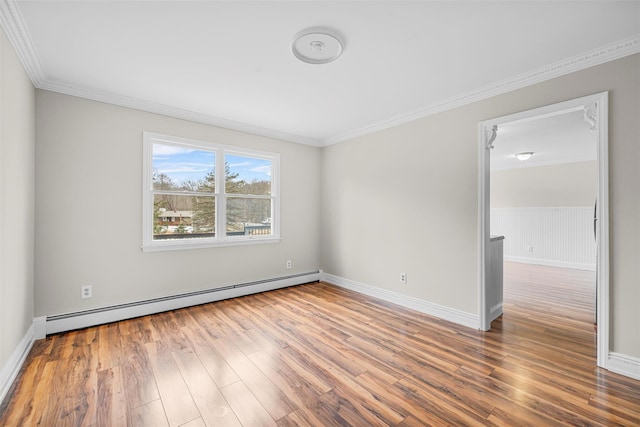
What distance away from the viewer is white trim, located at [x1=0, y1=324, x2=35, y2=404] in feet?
6.02

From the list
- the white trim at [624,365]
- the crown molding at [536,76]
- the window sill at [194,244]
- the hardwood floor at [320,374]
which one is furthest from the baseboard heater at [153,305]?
the white trim at [624,365]

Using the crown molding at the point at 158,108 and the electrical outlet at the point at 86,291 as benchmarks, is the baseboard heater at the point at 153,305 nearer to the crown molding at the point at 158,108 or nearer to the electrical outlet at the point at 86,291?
the electrical outlet at the point at 86,291

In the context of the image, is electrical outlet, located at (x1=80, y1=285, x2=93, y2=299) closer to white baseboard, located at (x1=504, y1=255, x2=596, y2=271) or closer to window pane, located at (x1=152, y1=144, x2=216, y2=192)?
window pane, located at (x1=152, y1=144, x2=216, y2=192)

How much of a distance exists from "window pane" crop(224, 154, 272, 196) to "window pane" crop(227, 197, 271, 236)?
0.16 metres

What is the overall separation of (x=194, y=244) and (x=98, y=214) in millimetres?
1074

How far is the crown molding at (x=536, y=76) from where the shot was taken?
2094mm

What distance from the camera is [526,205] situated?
7.05m

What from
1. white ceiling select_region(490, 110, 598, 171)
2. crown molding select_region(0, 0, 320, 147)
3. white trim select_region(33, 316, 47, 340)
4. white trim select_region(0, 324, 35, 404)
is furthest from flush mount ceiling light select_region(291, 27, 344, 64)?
white trim select_region(33, 316, 47, 340)

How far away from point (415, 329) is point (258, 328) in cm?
169

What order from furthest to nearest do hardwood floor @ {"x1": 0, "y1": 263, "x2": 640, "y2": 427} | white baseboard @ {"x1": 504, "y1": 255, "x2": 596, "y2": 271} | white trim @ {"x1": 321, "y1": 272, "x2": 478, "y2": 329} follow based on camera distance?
white baseboard @ {"x1": 504, "y1": 255, "x2": 596, "y2": 271}
white trim @ {"x1": 321, "y1": 272, "x2": 478, "y2": 329}
hardwood floor @ {"x1": 0, "y1": 263, "x2": 640, "y2": 427}

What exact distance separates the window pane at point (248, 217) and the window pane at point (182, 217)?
27cm

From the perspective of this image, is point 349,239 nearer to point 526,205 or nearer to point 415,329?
point 415,329

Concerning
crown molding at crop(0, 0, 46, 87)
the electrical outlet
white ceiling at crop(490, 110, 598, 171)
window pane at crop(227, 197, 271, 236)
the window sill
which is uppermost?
crown molding at crop(0, 0, 46, 87)

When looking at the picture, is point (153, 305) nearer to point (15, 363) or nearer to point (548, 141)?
point (15, 363)
